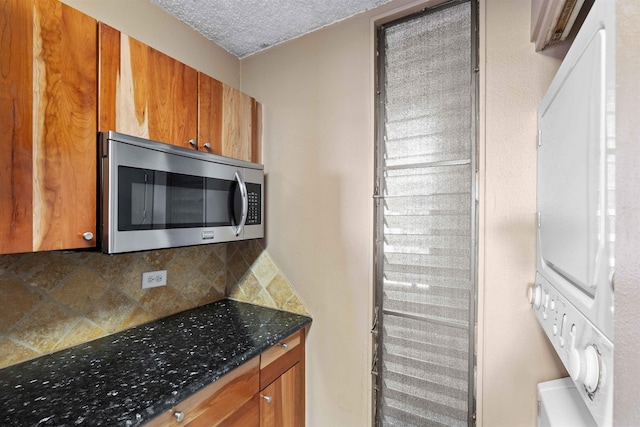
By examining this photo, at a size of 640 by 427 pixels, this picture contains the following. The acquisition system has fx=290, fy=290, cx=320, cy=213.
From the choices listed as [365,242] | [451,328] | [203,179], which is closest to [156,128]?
[203,179]

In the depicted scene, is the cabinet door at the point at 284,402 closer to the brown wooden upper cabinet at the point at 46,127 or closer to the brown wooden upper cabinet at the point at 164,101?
the brown wooden upper cabinet at the point at 46,127

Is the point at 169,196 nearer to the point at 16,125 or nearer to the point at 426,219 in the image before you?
the point at 16,125

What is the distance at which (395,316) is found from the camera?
145 centimetres

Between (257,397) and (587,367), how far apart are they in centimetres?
124

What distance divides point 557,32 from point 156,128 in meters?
1.55

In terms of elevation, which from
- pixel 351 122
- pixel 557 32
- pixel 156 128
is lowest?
pixel 156 128

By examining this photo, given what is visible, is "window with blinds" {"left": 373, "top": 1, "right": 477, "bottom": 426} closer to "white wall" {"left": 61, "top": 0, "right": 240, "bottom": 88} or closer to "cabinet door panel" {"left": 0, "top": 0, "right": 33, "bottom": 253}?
"white wall" {"left": 61, "top": 0, "right": 240, "bottom": 88}

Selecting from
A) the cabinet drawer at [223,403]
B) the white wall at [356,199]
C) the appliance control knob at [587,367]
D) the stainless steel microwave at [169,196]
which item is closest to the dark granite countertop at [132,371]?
the cabinet drawer at [223,403]

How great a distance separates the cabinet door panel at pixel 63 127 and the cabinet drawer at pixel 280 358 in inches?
34.8

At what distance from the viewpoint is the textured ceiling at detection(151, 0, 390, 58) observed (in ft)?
4.78

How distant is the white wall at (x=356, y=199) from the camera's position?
116 cm

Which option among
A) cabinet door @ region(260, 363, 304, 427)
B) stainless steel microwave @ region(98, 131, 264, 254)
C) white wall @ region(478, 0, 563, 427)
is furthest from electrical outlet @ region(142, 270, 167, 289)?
white wall @ region(478, 0, 563, 427)

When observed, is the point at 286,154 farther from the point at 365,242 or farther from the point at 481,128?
the point at 481,128

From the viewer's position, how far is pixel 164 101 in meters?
1.24
